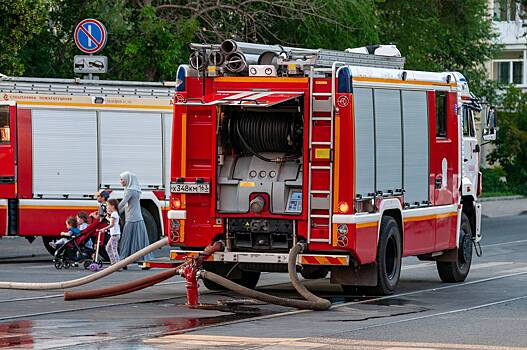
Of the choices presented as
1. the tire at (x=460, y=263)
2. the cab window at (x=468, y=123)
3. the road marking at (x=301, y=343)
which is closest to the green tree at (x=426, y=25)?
the cab window at (x=468, y=123)

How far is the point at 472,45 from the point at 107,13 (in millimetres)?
22218

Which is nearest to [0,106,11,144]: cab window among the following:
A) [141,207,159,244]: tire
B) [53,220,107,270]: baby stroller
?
[53,220,107,270]: baby stroller

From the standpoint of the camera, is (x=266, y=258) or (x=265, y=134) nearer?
(x=266, y=258)

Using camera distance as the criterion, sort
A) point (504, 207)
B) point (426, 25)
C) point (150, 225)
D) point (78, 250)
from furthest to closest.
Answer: point (504, 207)
point (426, 25)
point (150, 225)
point (78, 250)

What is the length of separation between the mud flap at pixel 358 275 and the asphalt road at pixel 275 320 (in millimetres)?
→ 223

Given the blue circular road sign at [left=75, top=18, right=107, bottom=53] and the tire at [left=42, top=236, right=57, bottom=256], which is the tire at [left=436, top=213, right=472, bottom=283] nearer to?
the tire at [left=42, top=236, right=57, bottom=256]

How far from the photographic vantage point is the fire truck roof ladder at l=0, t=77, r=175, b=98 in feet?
77.3

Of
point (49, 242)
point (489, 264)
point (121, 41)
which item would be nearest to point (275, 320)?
point (489, 264)

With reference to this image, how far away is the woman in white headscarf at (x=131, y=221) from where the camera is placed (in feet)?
72.2

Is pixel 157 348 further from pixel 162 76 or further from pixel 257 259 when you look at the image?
pixel 162 76

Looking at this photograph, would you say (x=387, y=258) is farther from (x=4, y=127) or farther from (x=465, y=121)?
(x=4, y=127)

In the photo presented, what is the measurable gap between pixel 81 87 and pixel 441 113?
7626 mm

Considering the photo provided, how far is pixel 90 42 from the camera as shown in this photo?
24844 millimetres

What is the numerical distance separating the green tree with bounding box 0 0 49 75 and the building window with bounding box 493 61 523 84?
49975 millimetres
